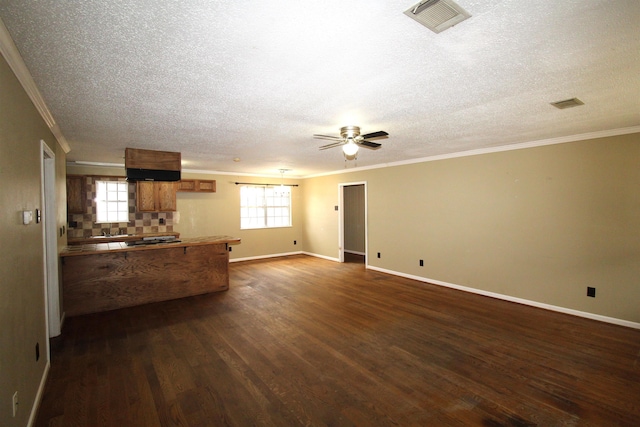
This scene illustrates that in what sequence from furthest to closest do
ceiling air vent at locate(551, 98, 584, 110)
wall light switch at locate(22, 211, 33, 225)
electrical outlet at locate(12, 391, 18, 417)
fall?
ceiling air vent at locate(551, 98, 584, 110)
wall light switch at locate(22, 211, 33, 225)
electrical outlet at locate(12, 391, 18, 417)

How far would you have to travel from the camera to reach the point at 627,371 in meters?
2.57

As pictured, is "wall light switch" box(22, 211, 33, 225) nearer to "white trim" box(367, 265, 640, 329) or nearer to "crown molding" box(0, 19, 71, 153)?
"crown molding" box(0, 19, 71, 153)

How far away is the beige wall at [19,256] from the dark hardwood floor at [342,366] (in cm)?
43

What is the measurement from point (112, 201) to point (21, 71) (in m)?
4.93

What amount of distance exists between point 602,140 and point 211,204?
718cm

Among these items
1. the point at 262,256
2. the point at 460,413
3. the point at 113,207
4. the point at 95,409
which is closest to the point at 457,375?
the point at 460,413

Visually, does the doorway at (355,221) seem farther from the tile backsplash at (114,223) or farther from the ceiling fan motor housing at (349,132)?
the ceiling fan motor housing at (349,132)

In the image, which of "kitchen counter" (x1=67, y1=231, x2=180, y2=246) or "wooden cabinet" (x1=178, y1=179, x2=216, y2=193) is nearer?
"kitchen counter" (x1=67, y1=231, x2=180, y2=246)

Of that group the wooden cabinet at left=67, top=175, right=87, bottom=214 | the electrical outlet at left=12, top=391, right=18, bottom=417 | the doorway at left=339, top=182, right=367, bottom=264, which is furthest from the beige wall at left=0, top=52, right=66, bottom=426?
the doorway at left=339, top=182, right=367, bottom=264

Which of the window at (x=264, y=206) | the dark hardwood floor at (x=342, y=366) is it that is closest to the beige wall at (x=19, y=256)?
the dark hardwood floor at (x=342, y=366)

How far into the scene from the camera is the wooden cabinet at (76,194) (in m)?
5.52

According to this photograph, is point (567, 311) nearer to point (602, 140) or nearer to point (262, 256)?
point (602, 140)

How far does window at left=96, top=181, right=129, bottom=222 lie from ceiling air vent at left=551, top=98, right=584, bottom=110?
23.6ft

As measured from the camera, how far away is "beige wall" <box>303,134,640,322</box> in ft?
11.6
